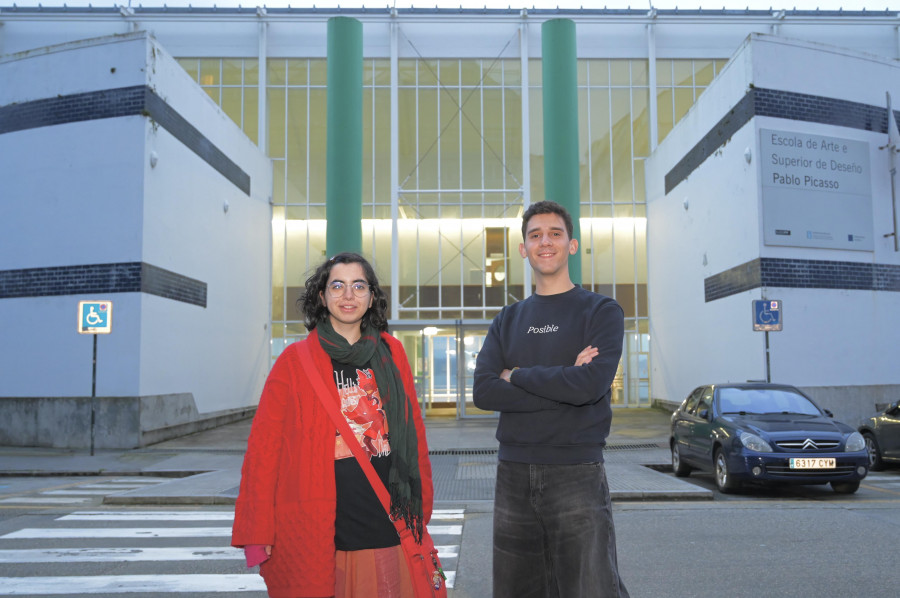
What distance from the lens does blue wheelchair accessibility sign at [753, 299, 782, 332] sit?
558 inches

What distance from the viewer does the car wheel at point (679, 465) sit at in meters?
11.8

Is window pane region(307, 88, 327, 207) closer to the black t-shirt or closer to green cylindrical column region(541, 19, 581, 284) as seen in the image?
green cylindrical column region(541, 19, 581, 284)

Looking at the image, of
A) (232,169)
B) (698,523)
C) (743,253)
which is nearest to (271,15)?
(232,169)

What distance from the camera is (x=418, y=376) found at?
77.3ft

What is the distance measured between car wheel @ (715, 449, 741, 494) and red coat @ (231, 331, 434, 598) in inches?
318

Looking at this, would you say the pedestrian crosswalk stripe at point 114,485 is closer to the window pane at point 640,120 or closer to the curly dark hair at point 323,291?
the curly dark hair at point 323,291

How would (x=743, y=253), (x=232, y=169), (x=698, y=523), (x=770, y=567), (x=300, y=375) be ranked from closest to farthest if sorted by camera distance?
(x=300, y=375), (x=770, y=567), (x=698, y=523), (x=743, y=253), (x=232, y=169)

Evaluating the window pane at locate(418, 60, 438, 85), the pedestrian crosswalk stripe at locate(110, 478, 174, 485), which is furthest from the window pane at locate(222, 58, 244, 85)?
the pedestrian crosswalk stripe at locate(110, 478, 174, 485)

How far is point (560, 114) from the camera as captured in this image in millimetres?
23297

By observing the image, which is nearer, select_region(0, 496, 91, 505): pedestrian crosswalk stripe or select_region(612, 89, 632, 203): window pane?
select_region(0, 496, 91, 505): pedestrian crosswalk stripe

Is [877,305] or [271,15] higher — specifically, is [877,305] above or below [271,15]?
below

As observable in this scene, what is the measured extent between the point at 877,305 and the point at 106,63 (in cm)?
1909

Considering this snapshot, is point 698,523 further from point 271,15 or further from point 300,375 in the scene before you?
point 271,15

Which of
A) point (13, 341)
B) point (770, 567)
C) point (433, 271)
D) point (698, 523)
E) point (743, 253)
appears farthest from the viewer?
point (433, 271)
